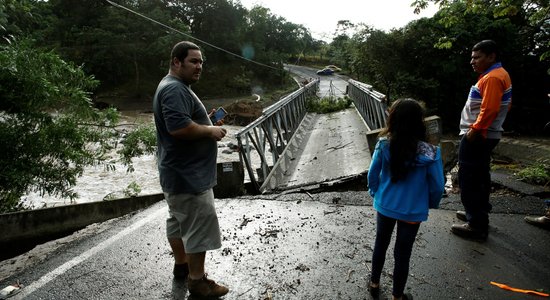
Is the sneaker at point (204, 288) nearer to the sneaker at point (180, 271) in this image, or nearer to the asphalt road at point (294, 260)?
the asphalt road at point (294, 260)

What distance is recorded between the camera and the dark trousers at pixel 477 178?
3.19 metres

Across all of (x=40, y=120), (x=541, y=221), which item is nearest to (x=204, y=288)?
(x=541, y=221)

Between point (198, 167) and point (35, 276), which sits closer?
point (198, 167)

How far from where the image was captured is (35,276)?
280cm

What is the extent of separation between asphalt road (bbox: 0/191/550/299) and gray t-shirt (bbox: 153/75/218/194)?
0.91m

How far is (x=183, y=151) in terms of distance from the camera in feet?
7.52

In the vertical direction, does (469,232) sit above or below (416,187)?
below

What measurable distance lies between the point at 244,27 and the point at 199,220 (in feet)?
132

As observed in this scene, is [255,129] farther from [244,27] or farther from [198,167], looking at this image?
[244,27]

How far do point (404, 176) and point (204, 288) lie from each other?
162 cm

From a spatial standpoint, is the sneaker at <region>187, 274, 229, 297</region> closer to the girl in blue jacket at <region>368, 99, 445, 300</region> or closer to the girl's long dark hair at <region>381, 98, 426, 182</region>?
the girl in blue jacket at <region>368, 99, 445, 300</region>

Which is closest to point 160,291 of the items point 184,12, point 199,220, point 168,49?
point 199,220

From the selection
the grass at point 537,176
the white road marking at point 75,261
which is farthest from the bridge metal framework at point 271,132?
the grass at point 537,176

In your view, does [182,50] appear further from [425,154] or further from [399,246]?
[399,246]
